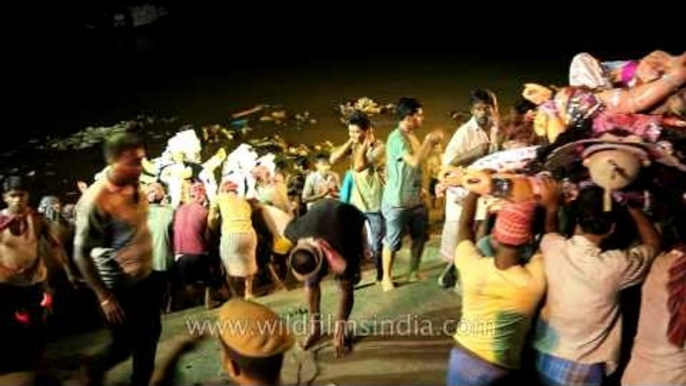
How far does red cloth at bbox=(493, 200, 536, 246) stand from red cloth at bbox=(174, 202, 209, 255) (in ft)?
12.6

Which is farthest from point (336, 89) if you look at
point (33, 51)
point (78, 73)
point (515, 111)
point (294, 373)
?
point (294, 373)

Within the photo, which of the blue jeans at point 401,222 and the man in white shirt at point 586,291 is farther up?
the man in white shirt at point 586,291

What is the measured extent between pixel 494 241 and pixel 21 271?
11.6ft

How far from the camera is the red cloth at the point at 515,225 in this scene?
4078 millimetres

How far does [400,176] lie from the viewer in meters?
7.25

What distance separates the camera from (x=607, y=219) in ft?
13.5

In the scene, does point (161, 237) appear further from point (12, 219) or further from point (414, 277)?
point (414, 277)

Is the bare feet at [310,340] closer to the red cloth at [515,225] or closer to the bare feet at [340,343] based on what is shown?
the bare feet at [340,343]

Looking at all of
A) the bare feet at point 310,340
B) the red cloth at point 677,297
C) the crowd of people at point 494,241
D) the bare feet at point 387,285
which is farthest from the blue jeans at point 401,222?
the red cloth at point 677,297

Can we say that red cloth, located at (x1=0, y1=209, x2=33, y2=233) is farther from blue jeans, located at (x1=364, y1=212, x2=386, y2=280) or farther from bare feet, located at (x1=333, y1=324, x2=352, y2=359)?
blue jeans, located at (x1=364, y1=212, x2=386, y2=280)

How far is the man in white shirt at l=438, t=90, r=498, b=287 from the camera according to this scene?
6918 millimetres

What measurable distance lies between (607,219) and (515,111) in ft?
9.81

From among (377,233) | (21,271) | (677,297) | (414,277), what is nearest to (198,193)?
(377,233)

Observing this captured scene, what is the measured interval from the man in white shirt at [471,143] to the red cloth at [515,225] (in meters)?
2.70
